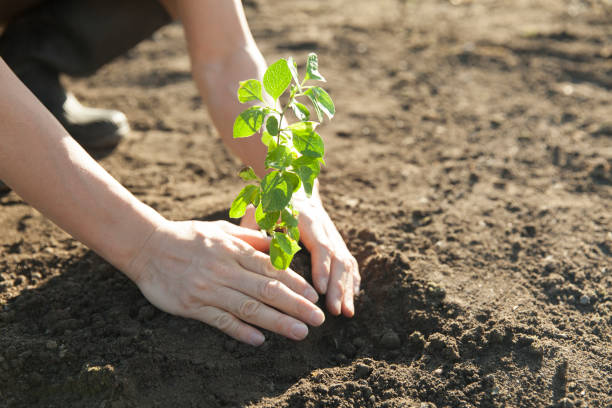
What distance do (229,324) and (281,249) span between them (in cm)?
32

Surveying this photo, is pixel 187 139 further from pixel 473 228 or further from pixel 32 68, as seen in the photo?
pixel 473 228

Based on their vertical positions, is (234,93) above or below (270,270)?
above

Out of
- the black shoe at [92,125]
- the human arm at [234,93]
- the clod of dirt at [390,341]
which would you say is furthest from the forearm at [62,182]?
the black shoe at [92,125]

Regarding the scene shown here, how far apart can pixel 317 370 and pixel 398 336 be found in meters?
0.31

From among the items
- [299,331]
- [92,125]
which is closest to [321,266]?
[299,331]

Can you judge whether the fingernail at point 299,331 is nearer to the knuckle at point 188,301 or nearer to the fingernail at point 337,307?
the fingernail at point 337,307

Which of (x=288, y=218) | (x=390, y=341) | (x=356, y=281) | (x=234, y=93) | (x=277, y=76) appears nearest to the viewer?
(x=277, y=76)

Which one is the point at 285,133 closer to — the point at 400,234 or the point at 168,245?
the point at 168,245

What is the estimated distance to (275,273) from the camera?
1.91 m

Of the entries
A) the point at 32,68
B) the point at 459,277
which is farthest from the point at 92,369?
the point at 32,68

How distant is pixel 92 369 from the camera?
1.75 meters

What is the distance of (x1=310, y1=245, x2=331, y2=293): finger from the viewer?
1.99 metres

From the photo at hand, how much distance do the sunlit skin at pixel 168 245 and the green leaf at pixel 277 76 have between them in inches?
24.1

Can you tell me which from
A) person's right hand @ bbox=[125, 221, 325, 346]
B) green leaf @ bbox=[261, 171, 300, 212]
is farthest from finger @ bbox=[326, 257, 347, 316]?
green leaf @ bbox=[261, 171, 300, 212]
